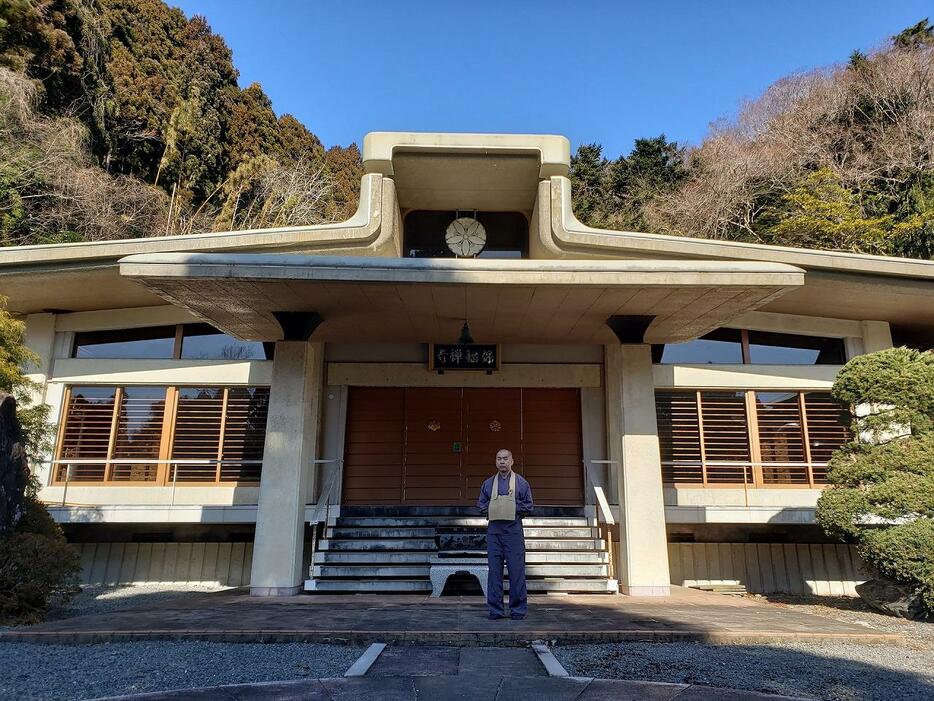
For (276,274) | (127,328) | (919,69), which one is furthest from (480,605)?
(919,69)

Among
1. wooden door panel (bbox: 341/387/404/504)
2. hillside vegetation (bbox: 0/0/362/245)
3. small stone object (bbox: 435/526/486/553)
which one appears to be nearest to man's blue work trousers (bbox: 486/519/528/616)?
small stone object (bbox: 435/526/486/553)

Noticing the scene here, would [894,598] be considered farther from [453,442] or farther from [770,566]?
[453,442]

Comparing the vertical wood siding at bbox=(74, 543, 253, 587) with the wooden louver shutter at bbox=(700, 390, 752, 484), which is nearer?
the wooden louver shutter at bbox=(700, 390, 752, 484)

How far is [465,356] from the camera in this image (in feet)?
31.7

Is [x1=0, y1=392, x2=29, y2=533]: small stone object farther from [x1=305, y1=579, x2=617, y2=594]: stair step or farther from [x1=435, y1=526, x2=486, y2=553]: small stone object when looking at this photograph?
[x1=435, y1=526, x2=486, y2=553]: small stone object

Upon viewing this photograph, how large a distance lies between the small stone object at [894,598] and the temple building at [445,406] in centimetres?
215

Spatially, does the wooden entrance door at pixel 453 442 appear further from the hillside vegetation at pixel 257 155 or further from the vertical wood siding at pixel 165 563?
the hillside vegetation at pixel 257 155

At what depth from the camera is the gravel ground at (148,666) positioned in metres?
3.52

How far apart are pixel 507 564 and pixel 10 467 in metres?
4.78

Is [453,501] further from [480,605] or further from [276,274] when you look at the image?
[276,274]

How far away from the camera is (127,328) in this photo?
10.2 metres

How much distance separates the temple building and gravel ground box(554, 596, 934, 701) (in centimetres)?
329

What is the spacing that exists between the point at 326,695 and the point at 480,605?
131 inches

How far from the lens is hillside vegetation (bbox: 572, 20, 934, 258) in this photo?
18.2 m
